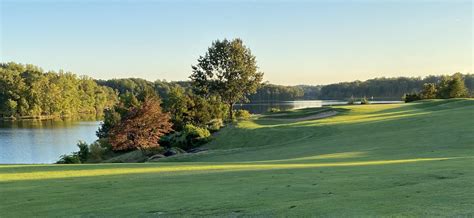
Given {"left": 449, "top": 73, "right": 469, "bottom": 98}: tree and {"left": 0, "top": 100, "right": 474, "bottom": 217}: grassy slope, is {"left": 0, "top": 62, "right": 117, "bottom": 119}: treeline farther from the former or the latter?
{"left": 0, "top": 100, "right": 474, "bottom": 217}: grassy slope

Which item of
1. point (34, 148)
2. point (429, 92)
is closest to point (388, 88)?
point (429, 92)

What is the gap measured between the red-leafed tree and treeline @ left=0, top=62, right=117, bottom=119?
105667 millimetres

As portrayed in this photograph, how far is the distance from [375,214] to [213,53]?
2059 inches

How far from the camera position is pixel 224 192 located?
8414 mm

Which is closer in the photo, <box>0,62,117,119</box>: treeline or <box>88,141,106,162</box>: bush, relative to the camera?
<box>88,141,106,162</box>: bush

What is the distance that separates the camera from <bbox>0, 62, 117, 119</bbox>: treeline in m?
132

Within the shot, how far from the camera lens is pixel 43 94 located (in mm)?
142125

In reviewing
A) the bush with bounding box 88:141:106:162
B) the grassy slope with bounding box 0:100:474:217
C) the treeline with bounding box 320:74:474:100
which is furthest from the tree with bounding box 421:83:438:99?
the treeline with bounding box 320:74:474:100

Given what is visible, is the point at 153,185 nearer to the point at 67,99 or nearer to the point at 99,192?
the point at 99,192

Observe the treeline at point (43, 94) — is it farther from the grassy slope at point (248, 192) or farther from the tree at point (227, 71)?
the grassy slope at point (248, 192)

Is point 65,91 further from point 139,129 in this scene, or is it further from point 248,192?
point 248,192

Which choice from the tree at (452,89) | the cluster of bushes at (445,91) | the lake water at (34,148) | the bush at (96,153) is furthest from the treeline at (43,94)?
the tree at (452,89)

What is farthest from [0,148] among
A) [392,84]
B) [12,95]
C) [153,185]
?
[392,84]

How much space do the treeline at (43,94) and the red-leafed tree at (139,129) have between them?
347ft
